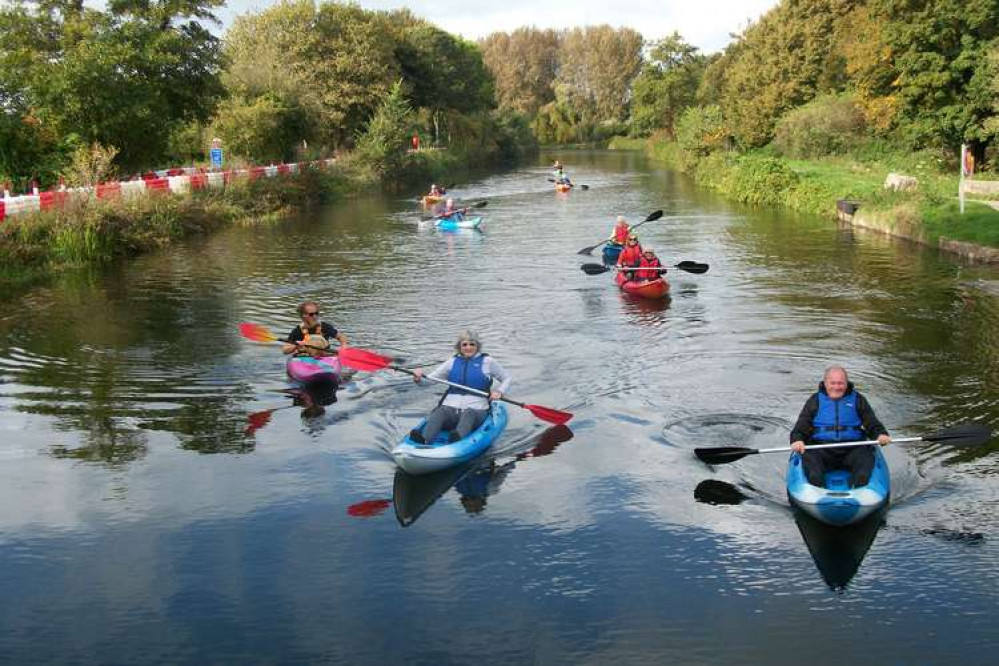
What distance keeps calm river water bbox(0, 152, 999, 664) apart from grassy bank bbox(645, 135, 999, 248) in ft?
15.7

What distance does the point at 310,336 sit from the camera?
45.9ft

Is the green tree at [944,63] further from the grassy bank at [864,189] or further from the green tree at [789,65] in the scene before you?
the green tree at [789,65]

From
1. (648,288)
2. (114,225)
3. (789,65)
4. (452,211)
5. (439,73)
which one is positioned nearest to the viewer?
(648,288)

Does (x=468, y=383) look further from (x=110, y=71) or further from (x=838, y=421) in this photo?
(x=110, y=71)

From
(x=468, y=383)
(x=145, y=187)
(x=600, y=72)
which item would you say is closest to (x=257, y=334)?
(x=468, y=383)

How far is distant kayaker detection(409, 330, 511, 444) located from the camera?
10.7 meters

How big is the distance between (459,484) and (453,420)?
91cm

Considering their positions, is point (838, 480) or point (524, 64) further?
point (524, 64)

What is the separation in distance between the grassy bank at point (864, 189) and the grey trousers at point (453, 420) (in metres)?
16.3

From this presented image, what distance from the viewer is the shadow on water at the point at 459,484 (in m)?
9.49

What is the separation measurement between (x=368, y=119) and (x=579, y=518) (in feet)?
172

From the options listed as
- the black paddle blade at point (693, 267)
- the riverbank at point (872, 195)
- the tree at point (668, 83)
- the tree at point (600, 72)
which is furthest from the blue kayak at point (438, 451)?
the tree at point (600, 72)

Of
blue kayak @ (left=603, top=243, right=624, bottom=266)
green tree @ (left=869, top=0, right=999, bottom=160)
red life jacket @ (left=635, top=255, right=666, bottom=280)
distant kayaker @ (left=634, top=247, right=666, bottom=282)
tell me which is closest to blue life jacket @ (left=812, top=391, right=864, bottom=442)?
distant kayaker @ (left=634, top=247, right=666, bottom=282)

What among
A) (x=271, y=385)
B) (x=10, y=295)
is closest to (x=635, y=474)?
(x=271, y=385)
